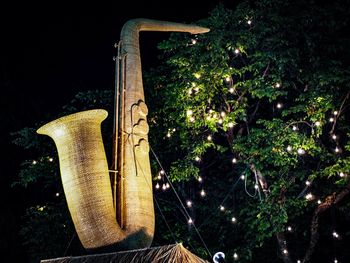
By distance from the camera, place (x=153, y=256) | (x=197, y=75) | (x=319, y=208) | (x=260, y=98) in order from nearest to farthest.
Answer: (x=153, y=256), (x=197, y=75), (x=319, y=208), (x=260, y=98)

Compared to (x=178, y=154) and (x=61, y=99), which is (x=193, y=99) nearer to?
(x=178, y=154)

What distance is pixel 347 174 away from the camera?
825cm

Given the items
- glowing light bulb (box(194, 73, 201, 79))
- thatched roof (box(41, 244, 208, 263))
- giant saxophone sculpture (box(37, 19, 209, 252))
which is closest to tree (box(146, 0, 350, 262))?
glowing light bulb (box(194, 73, 201, 79))

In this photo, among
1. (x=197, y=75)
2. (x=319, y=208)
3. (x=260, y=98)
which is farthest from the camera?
(x=260, y=98)

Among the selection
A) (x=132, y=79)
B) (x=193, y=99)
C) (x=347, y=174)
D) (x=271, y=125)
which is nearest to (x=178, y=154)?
(x=193, y=99)

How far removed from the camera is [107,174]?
4.38m

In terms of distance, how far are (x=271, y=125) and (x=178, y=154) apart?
4018mm

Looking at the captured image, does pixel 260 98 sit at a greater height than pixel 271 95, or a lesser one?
lesser

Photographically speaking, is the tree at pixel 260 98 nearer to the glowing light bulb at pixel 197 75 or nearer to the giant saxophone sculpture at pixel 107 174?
the glowing light bulb at pixel 197 75

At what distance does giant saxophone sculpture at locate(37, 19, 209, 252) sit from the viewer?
4195 mm

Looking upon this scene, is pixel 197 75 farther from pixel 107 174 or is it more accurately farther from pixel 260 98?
pixel 107 174

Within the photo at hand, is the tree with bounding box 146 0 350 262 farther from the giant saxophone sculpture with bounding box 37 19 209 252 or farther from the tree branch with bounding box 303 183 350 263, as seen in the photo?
the giant saxophone sculpture with bounding box 37 19 209 252

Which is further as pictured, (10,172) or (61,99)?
(10,172)

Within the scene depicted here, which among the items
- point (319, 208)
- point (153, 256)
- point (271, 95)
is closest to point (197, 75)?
point (271, 95)
